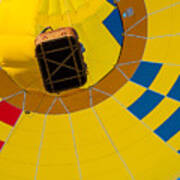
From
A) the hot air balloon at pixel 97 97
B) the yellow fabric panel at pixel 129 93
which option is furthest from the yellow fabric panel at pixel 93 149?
the yellow fabric panel at pixel 129 93

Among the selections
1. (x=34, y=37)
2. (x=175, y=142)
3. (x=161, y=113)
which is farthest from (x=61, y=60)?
(x=175, y=142)

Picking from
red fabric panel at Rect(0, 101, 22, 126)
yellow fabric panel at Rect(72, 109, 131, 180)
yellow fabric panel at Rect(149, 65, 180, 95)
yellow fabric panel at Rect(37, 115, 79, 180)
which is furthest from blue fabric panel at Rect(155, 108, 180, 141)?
red fabric panel at Rect(0, 101, 22, 126)

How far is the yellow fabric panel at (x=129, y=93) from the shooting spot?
14.7 ft

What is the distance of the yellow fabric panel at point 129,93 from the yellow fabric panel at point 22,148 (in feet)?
3.66

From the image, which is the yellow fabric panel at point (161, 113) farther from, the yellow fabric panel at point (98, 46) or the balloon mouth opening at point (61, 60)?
the balloon mouth opening at point (61, 60)

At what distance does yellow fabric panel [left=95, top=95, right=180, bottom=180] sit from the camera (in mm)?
4543

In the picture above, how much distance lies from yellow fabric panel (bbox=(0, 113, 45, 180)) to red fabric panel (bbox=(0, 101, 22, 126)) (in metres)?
0.08

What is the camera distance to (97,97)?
14.7ft

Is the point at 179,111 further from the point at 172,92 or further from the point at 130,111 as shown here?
the point at 130,111

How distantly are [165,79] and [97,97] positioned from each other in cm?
99

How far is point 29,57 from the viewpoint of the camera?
4066 mm

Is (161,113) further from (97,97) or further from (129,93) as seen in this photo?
(97,97)

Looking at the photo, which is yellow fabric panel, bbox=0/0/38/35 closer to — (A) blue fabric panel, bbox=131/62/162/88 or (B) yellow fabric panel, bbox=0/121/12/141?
(B) yellow fabric panel, bbox=0/121/12/141

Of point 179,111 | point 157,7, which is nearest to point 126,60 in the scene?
point 157,7
